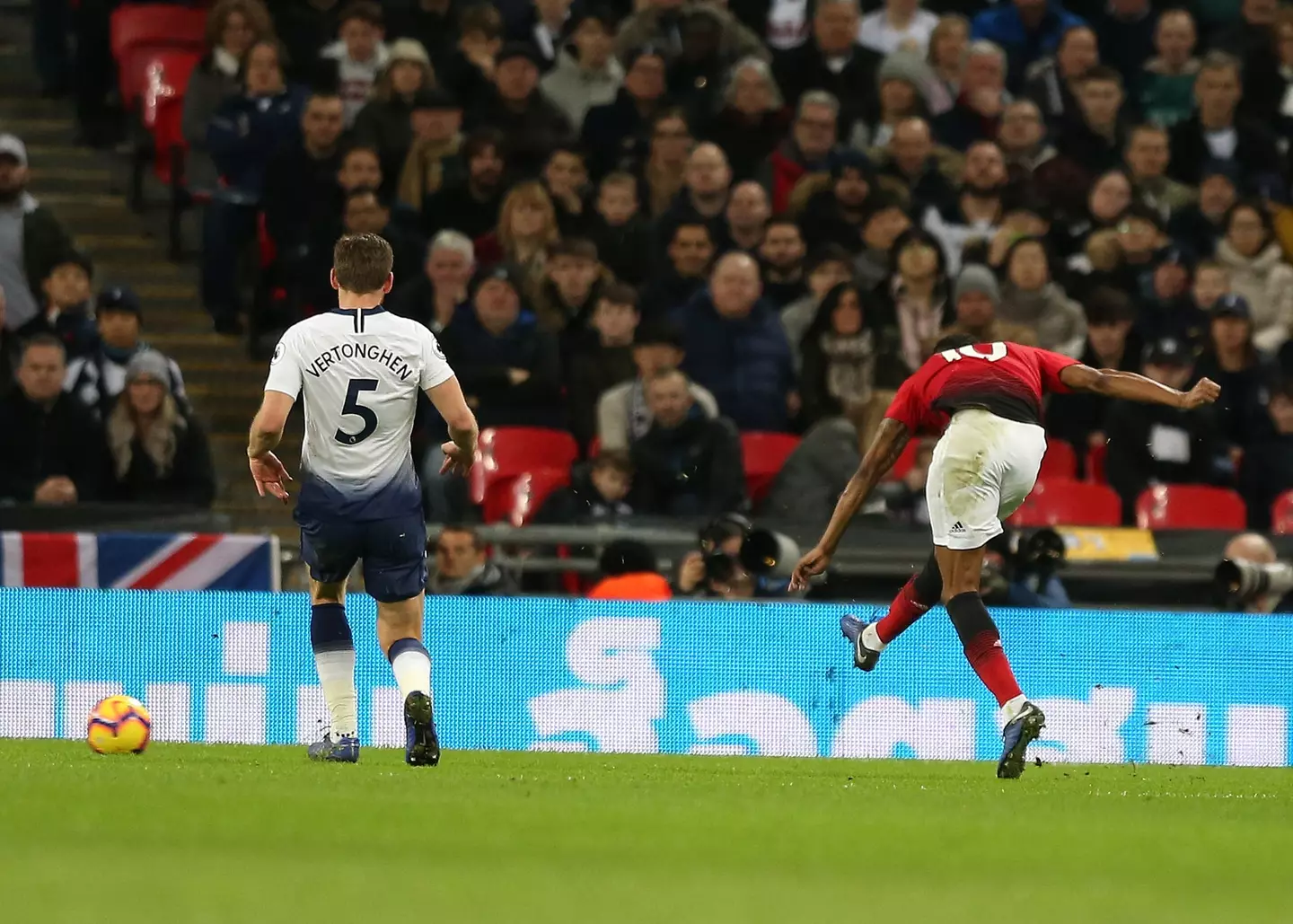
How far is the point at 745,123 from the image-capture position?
742 inches

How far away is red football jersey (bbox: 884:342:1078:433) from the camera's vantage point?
34.6 feet

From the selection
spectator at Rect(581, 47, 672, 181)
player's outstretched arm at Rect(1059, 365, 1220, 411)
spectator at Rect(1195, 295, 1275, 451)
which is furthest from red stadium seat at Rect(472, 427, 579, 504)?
player's outstretched arm at Rect(1059, 365, 1220, 411)

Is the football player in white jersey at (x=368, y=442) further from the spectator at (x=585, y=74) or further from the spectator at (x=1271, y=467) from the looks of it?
the spectator at (x=585, y=74)

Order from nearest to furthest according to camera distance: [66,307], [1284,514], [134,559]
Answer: [134,559] → [1284,514] → [66,307]

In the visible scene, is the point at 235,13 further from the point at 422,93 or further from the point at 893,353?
the point at 893,353

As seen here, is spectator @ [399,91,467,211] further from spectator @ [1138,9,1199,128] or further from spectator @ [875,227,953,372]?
spectator @ [1138,9,1199,128]

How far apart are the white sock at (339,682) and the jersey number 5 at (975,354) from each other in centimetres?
282

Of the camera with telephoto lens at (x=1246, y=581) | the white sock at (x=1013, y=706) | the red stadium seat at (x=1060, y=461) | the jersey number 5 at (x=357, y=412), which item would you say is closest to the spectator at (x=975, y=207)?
the red stadium seat at (x=1060, y=461)

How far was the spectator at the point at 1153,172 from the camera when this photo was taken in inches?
743

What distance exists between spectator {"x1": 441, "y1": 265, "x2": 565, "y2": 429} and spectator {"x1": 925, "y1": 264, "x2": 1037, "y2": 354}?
8.27ft

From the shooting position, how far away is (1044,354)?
10680 millimetres

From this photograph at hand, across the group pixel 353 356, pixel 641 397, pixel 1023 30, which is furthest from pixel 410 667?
pixel 1023 30

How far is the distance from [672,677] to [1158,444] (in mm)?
4648

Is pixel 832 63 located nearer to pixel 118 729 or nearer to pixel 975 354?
pixel 975 354
